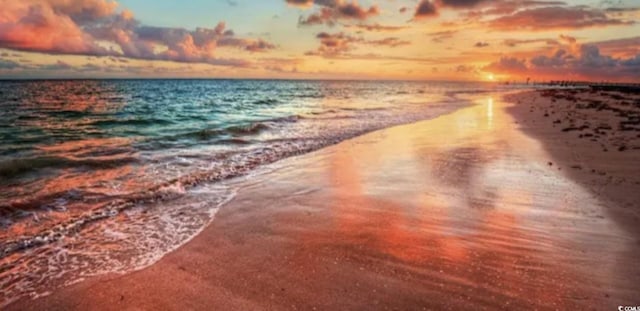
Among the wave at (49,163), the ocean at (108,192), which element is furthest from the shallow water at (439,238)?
the wave at (49,163)

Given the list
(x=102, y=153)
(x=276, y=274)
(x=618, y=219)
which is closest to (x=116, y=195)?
(x=276, y=274)

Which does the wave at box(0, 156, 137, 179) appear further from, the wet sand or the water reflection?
the water reflection

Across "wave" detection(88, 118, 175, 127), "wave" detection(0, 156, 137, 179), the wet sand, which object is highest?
"wave" detection(88, 118, 175, 127)

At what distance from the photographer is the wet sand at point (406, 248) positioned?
4184 millimetres

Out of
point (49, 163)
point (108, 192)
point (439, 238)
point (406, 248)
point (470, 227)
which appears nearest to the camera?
point (406, 248)

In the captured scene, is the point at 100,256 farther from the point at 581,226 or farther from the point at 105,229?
the point at 581,226

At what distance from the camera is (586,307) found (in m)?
3.85

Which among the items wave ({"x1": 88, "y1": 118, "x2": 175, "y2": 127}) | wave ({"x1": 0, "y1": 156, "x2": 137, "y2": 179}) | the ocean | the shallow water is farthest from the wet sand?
wave ({"x1": 88, "y1": 118, "x2": 175, "y2": 127})

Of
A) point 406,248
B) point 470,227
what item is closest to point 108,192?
point 406,248

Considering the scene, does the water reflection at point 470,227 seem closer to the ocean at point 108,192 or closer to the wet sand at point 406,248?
the wet sand at point 406,248

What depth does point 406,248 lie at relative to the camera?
5.41 meters

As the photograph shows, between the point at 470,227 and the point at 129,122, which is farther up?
the point at 129,122

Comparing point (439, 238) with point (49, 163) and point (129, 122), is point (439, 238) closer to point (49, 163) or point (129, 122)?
point (49, 163)

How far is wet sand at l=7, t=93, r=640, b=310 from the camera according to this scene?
418 cm
